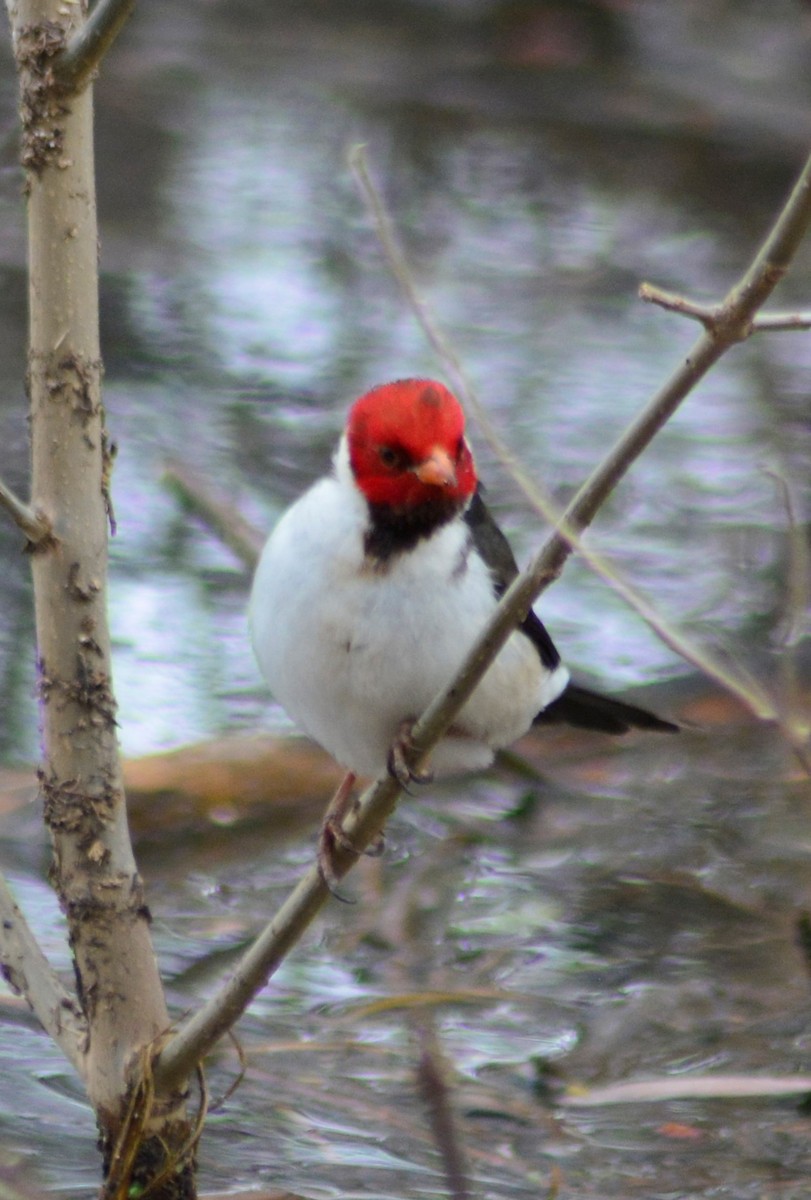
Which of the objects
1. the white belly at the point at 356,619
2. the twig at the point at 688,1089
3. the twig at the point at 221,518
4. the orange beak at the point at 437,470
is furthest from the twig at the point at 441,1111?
the twig at the point at 221,518

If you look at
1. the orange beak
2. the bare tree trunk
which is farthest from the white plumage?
the bare tree trunk

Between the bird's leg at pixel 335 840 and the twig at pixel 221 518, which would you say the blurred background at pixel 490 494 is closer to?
the twig at pixel 221 518

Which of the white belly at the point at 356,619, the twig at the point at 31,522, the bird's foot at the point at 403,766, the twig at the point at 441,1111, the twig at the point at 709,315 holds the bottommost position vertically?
the twig at the point at 441,1111

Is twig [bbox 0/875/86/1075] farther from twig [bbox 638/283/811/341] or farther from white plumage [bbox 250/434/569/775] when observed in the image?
twig [bbox 638/283/811/341]

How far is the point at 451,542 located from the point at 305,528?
23 centimetres

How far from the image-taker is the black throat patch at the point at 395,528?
282 centimetres

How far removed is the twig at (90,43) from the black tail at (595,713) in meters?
1.72

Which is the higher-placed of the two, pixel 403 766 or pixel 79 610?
pixel 79 610

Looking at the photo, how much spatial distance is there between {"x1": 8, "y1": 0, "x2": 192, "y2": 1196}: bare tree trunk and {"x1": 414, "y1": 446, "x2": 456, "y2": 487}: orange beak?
1.53 feet

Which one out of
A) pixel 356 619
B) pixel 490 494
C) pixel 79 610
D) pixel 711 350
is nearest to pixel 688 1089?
pixel 356 619

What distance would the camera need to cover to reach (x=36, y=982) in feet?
9.65

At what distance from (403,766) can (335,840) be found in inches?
14.1

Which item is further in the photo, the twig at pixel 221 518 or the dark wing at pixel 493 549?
the twig at pixel 221 518

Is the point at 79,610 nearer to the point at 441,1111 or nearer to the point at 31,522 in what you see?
the point at 31,522
